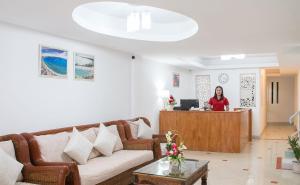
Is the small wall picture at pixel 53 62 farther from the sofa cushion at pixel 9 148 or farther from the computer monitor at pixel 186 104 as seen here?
the computer monitor at pixel 186 104

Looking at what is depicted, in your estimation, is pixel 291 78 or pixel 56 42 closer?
pixel 56 42

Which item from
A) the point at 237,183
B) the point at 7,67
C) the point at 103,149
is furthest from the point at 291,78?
the point at 7,67

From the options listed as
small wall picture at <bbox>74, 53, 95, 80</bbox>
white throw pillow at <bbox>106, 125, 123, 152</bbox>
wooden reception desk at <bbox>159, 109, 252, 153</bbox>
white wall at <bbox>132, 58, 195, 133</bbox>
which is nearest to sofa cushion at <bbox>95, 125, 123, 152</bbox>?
white throw pillow at <bbox>106, 125, 123, 152</bbox>

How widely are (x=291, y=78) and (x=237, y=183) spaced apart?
38.6ft

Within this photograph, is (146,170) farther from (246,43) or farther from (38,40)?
(246,43)

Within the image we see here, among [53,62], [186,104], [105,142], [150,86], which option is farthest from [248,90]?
[53,62]

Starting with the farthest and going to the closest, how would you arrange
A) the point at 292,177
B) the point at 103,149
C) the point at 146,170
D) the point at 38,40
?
1. the point at 292,177
2. the point at 103,149
3. the point at 38,40
4. the point at 146,170

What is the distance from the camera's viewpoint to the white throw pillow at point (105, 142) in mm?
4274

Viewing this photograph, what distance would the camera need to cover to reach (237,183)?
4434mm

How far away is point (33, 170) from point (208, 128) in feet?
16.3

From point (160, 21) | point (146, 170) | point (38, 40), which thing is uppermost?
point (160, 21)

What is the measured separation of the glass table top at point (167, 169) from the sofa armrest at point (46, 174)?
880mm

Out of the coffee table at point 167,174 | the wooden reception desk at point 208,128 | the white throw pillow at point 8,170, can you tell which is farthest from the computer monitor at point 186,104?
the white throw pillow at point 8,170

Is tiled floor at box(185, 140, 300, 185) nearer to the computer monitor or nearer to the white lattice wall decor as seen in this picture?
the computer monitor
